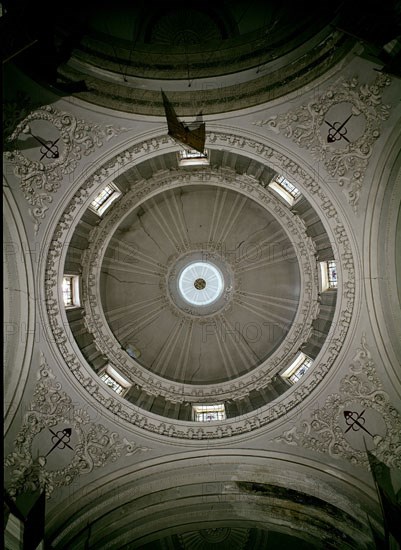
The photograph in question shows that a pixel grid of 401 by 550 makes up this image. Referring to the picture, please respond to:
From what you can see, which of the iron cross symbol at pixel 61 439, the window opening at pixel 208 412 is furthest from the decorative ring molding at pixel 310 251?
the window opening at pixel 208 412

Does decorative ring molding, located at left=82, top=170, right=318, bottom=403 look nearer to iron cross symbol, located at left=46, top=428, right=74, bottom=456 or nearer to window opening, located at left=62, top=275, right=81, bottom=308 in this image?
window opening, located at left=62, top=275, right=81, bottom=308

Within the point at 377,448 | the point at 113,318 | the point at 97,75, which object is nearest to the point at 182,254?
the point at 113,318

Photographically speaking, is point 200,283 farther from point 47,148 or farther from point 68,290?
point 47,148

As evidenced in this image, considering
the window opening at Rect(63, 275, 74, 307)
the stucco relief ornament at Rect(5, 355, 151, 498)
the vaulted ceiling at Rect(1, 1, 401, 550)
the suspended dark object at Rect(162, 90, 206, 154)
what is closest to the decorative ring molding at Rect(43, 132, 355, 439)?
the vaulted ceiling at Rect(1, 1, 401, 550)

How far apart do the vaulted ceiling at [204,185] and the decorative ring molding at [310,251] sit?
5cm

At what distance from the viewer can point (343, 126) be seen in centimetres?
1160

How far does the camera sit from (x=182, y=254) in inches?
667

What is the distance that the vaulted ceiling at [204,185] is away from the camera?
11.2 metres

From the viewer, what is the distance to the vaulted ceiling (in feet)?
36.8

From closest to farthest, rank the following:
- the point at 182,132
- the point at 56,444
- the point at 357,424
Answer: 1. the point at 182,132
2. the point at 357,424
3. the point at 56,444

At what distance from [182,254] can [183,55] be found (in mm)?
7180

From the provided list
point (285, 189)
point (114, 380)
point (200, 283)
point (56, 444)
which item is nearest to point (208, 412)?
point (114, 380)

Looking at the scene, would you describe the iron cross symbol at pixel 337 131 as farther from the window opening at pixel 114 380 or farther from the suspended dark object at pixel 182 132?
the window opening at pixel 114 380

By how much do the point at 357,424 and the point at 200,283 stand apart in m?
7.11
